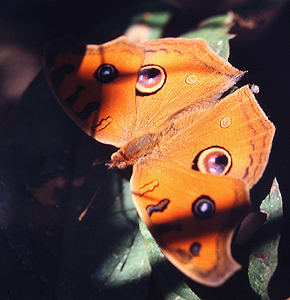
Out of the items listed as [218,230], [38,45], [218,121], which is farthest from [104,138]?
[38,45]

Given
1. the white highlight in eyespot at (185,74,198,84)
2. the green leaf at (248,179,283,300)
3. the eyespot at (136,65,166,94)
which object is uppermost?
the eyespot at (136,65,166,94)

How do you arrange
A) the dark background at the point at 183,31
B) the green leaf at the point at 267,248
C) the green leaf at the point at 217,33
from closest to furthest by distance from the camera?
the green leaf at the point at 267,248 < the dark background at the point at 183,31 < the green leaf at the point at 217,33

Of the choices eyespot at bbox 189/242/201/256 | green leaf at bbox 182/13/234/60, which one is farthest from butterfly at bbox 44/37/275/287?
green leaf at bbox 182/13/234/60

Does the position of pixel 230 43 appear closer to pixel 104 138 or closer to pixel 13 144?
pixel 104 138

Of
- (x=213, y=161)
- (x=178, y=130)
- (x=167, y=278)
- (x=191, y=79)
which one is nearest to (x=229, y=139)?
(x=213, y=161)

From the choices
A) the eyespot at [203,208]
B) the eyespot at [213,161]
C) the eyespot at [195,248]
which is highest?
the eyespot at [213,161]

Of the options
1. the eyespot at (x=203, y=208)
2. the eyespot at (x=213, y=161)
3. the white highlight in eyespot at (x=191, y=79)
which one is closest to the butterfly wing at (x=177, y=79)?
the white highlight in eyespot at (x=191, y=79)

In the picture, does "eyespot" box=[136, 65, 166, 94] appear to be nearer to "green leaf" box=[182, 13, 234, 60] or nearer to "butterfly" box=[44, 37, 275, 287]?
"butterfly" box=[44, 37, 275, 287]

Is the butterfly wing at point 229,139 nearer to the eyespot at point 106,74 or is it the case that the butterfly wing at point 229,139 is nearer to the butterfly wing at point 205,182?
the butterfly wing at point 205,182
